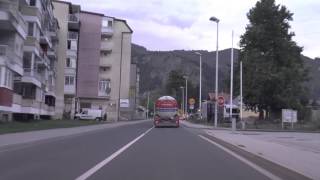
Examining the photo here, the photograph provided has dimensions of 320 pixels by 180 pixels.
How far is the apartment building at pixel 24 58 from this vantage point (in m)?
50.9

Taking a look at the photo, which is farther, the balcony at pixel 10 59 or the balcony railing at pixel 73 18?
the balcony railing at pixel 73 18

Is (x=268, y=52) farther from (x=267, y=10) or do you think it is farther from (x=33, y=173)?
(x=33, y=173)

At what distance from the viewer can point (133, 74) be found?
162 m

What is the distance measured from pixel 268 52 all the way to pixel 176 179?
2950 inches

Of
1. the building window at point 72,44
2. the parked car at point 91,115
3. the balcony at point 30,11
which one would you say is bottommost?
the parked car at point 91,115

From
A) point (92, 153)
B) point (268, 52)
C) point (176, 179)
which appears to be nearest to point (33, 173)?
point (176, 179)

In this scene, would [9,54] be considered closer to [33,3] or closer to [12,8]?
[12,8]

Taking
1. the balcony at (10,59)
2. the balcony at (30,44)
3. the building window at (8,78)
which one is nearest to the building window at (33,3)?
the balcony at (30,44)

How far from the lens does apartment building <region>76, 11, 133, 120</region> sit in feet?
380

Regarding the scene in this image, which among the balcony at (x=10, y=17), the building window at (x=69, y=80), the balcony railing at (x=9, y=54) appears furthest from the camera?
the building window at (x=69, y=80)

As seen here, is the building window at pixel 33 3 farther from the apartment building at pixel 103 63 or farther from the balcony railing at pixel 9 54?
the apartment building at pixel 103 63

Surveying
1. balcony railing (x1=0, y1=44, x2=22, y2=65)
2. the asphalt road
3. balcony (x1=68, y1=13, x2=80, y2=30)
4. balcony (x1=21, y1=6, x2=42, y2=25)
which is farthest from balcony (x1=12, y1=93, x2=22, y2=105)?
balcony (x1=68, y1=13, x2=80, y2=30)

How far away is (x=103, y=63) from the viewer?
119875 millimetres

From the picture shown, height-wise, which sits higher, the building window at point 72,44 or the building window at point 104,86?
the building window at point 72,44
